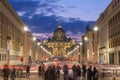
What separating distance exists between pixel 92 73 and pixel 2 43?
5568 cm

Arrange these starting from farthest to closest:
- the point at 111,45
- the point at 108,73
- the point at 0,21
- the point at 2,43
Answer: the point at 111,45, the point at 2,43, the point at 0,21, the point at 108,73

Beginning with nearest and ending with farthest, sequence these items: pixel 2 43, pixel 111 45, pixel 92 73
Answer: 1. pixel 92 73
2. pixel 2 43
3. pixel 111 45

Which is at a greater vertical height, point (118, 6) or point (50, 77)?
point (118, 6)

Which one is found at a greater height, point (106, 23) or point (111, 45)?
point (106, 23)

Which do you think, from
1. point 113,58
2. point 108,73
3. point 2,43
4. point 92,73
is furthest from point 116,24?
point 92,73

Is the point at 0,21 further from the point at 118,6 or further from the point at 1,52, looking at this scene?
the point at 118,6

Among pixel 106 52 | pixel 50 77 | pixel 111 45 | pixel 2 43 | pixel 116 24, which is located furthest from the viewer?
pixel 106 52

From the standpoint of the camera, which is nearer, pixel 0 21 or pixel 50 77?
pixel 50 77

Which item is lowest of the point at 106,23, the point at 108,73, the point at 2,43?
the point at 108,73

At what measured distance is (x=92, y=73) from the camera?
3569 cm

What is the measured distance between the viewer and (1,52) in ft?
276

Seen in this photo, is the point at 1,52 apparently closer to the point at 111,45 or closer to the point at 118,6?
the point at 118,6

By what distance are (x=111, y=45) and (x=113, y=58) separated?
22.6 ft

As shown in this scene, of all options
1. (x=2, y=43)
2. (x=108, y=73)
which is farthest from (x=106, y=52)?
(x=108, y=73)
